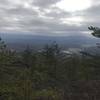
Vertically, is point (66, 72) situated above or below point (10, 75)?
below

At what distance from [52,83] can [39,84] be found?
4.52 ft

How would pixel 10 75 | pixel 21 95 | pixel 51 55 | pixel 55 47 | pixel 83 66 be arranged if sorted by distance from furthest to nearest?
pixel 55 47 → pixel 51 55 → pixel 83 66 → pixel 10 75 → pixel 21 95

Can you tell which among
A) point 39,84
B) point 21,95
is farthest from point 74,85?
point 21,95

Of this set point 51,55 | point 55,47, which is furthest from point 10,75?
point 55,47

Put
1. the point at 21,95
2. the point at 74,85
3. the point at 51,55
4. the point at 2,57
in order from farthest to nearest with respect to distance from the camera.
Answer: the point at 51,55 < the point at 74,85 < the point at 2,57 < the point at 21,95

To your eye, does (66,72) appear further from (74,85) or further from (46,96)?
(46,96)

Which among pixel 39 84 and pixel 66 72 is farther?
pixel 66 72

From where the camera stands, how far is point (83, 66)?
2906cm

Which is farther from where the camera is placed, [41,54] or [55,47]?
[55,47]

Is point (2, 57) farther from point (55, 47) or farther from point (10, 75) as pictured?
point (55, 47)

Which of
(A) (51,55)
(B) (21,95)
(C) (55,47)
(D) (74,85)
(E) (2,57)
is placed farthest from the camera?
(C) (55,47)

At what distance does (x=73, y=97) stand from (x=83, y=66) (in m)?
15.0

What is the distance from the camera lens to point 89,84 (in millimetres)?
16219

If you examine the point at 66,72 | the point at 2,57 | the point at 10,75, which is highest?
the point at 2,57
